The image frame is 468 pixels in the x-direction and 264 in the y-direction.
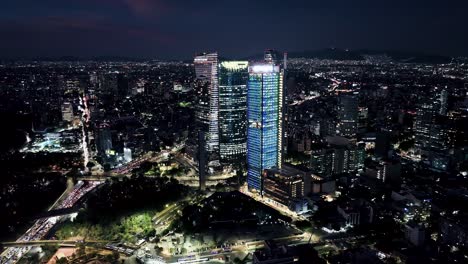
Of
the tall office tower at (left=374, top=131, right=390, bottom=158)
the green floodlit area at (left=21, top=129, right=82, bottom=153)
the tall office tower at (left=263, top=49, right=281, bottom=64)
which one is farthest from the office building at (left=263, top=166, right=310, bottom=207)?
the green floodlit area at (left=21, top=129, right=82, bottom=153)

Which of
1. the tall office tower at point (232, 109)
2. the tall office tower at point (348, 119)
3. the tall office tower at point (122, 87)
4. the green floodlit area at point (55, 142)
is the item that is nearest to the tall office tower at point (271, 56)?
the tall office tower at point (232, 109)

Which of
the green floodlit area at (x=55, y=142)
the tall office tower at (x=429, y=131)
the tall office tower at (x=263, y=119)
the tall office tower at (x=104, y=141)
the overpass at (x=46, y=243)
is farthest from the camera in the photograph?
the green floodlit area at (x=55, y=142)

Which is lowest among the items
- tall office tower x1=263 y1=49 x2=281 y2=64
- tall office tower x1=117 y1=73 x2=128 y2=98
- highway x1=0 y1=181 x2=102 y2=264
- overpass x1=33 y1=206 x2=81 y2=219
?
highway x1=0 y1=181 x2=102 y2=264

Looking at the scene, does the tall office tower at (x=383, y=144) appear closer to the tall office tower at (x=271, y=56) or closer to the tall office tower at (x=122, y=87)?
the tall office tower at (x=271, y=56)

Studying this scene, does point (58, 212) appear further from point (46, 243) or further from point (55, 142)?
point (55, 142)

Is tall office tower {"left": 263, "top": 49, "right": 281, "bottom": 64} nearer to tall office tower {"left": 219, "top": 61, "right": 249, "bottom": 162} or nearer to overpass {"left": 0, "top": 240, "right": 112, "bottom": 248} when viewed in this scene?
tall office tower {"left": 219, "top": 61, "right": 249, "bottom": 162}

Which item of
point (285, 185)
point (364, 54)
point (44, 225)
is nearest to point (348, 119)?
point (285, 185)
